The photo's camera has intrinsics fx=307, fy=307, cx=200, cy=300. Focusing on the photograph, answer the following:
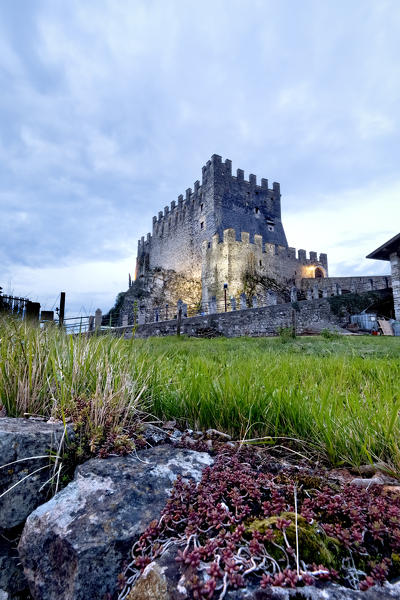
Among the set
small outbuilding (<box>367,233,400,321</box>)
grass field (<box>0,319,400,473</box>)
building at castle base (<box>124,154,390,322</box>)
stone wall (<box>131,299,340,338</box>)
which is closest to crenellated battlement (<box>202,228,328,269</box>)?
building at castle base (<box>124,154,390,322</box>)

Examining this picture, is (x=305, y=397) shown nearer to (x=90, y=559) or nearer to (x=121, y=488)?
(x=121, y=488)

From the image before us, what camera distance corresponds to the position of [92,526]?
1.15 metres

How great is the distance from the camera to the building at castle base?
29.5m

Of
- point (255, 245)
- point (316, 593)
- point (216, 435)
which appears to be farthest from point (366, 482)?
point (255, 245)

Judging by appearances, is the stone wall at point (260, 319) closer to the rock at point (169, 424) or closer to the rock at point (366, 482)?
the rock at point (169, 424)

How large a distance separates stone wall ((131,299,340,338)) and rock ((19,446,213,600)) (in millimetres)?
15443

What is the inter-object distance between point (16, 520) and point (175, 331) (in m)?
16.1

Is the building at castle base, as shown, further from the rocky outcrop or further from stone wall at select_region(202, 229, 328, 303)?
the rocky outcrop

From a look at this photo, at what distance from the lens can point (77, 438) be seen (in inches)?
69.5

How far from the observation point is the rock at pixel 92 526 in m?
1.05

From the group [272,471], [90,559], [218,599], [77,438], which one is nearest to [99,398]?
[77,438]

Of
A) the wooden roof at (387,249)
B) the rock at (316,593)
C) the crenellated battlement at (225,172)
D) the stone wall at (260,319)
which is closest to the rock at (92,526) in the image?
the rock at (316,593)

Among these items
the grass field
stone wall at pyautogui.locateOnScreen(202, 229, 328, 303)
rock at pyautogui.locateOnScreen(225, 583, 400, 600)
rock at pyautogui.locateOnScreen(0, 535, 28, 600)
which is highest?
stone wall at pyautogui.locateOnScreen(202, 229, 328, 303)

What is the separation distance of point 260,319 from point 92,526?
16528 mm
